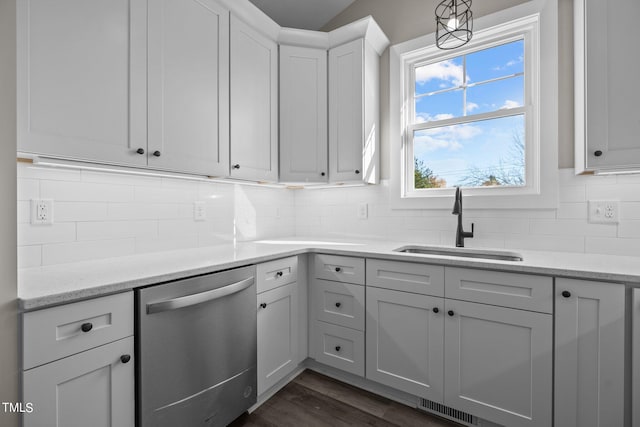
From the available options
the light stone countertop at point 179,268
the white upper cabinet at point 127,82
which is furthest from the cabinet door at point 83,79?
the light stone countertop at point 179,268

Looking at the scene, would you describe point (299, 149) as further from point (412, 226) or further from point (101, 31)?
point (101, 31)

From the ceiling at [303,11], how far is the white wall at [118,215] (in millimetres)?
1596

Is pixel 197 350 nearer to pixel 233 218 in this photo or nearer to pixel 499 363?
pixel 233 218

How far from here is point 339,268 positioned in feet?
6.48

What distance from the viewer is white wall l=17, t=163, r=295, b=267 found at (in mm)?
1368

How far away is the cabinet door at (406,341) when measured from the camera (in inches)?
65.0

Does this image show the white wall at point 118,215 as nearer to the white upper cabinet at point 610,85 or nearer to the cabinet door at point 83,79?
the cabinet door at point 83,79

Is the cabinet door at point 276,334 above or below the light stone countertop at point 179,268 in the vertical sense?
below

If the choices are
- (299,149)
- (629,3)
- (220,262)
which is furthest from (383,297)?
(629,3)

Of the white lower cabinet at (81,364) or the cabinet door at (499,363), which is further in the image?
the cabinet door at (499,363)

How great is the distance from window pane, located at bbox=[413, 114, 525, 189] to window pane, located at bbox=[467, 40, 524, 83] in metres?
0.33

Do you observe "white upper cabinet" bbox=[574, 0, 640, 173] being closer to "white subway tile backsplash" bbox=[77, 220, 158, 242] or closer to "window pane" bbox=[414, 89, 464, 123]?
"window pane" bbox=[414, 89, 464, 123]

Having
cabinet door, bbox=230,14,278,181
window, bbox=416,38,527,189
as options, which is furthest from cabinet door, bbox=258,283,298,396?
window, bbox=416,38,527,189

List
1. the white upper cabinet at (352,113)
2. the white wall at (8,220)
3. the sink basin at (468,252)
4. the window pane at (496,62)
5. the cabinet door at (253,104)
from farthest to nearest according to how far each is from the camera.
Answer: the white upper cabinet at (352,113)
the window pane at (496,62)
the cabinet door at (253,104)
the sink basin at (468,252)
the white wall at (8,220)
